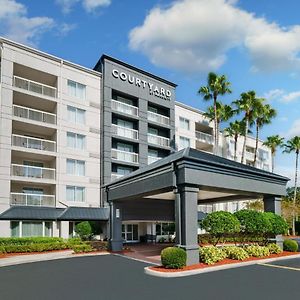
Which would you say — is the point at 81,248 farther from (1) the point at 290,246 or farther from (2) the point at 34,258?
(1) the point at 290,246

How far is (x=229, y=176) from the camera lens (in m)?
18.8

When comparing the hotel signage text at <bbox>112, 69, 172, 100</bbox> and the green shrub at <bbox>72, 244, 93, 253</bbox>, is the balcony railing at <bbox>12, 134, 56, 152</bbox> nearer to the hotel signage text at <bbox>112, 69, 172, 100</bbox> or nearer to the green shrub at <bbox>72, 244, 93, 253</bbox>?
the hotel signage text at <bbox>112, 69, 172, 100</bbox>

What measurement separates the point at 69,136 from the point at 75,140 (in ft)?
2.41

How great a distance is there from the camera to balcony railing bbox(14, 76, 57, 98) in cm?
3281

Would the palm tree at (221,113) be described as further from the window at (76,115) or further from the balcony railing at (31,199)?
the balcony railing at (31,199)

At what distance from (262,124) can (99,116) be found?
924 inches

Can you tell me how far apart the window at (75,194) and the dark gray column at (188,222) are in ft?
62.4

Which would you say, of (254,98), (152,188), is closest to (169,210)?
(152,188)

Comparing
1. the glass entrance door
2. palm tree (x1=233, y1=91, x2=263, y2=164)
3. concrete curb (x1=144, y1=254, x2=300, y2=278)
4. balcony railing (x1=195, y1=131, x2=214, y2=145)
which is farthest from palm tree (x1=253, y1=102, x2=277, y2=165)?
concrete curb (x1=144, y1=254, x2=300, y2=278)

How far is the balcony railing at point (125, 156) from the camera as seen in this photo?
37.6 meters

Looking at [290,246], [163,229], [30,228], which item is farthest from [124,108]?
[290,246]

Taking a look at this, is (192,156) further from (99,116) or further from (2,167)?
(99,116)

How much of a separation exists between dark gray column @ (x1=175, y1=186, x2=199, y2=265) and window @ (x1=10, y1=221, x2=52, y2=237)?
708 inches

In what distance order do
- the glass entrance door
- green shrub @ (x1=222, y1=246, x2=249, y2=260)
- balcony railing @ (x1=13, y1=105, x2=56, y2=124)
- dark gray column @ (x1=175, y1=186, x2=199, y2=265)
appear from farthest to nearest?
1. the glass entrance door
2. balcony railing @ (x1=13, y1=105, x2=56, y2=124)
3. green shrub @ (x1=222, y1=246, x2=249, y2=260)
4. dark gray column @ (x1=175, y1=186, x2=199, y2=265)
